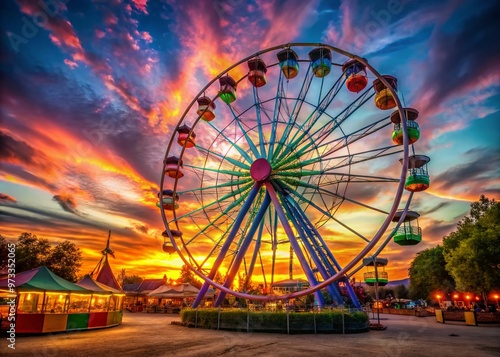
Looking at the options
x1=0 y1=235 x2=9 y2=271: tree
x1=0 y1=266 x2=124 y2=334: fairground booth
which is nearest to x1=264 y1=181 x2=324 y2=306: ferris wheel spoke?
x1=0 y1=266 x2=124 y2=334: fairground booth

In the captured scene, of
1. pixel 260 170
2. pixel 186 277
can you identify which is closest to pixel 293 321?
pixel 260 170

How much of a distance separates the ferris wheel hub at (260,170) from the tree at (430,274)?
39520mm

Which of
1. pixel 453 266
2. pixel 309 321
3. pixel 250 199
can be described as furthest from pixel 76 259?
pixel 453 266

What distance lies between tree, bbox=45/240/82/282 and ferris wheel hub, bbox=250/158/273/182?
3597cm

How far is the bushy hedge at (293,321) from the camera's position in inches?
565

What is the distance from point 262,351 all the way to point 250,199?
9.34 m

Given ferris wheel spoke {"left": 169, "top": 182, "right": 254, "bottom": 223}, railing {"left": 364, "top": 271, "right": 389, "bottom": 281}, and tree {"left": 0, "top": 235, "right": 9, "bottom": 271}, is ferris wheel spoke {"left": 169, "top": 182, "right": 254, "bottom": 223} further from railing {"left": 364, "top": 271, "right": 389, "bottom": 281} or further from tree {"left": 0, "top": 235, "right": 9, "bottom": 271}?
tree {"left": 0, "top": 235, "right": 9, "bottom": 271}

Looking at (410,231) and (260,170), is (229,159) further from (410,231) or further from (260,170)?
(410,231)

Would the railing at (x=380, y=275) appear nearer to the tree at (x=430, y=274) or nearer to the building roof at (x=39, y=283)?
the building roof at (x=39, y=283)

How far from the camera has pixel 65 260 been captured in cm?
4228

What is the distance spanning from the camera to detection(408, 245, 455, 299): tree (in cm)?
4506

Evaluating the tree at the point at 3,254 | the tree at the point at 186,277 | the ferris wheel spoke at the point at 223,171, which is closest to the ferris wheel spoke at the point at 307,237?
the ferris wheel spoke at the point at 223,171

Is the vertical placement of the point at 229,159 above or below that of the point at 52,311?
above

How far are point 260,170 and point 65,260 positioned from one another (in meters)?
37.4
